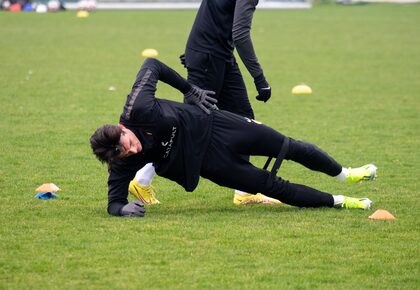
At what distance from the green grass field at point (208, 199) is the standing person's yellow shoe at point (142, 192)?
195mm

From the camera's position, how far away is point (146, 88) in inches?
321

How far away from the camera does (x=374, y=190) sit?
9711 millimetres

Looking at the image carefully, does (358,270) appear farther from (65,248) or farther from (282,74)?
(282,74)

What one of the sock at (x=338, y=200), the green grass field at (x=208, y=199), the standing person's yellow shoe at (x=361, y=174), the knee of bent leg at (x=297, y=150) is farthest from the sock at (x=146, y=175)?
the standing person's yellow shoe at (x=361, y=174)

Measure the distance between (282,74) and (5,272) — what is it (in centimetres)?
1443

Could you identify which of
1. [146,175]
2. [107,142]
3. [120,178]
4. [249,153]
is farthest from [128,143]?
[146,175]

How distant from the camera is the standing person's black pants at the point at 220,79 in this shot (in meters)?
9.08

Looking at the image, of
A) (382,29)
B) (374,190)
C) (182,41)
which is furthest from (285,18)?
(374,190)

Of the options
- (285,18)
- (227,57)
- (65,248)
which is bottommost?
(285,18)

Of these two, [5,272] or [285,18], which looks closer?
[5,272]

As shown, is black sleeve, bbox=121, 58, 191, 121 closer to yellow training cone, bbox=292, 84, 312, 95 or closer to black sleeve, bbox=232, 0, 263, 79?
black sleeve, bbox=232, 0, 263, 79

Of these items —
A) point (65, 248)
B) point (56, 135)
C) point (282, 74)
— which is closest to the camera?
point (65, 248)

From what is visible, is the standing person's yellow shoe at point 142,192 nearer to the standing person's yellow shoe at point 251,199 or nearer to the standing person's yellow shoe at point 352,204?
the standing person's yellow shoe at point 251,199

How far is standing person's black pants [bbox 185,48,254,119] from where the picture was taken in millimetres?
9078
